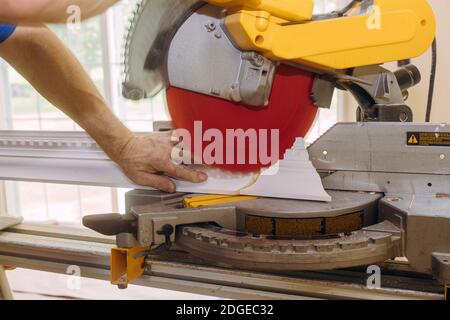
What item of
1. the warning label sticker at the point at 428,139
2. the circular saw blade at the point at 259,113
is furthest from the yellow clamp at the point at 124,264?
the warning label sticker at the point at 428,139

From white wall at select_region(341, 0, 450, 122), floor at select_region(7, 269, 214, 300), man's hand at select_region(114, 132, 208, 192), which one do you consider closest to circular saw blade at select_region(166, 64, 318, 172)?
man's hand at select_region(114, 132, 208, 192)

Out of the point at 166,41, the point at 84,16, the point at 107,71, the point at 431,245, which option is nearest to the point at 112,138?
the point at 166,41

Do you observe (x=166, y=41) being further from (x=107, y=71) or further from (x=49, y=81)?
(x=107, y=71)

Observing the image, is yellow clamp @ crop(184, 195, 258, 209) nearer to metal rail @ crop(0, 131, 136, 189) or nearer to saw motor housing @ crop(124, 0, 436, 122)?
saw motor housing @ crop(124, 0, 436, 122)

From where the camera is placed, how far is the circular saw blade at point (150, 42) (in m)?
0.97

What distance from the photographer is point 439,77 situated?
1.98 metres

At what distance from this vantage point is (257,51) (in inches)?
36.7

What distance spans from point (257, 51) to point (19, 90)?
2.75m

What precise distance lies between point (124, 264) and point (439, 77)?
161 cm

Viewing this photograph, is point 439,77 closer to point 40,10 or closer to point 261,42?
point 261,42

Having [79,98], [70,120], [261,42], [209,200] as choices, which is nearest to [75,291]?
[70,120]

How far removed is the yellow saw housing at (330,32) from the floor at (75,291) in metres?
1.64

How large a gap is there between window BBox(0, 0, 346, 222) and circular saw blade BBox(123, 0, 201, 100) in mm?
1508

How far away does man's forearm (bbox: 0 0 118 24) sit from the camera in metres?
0.69
